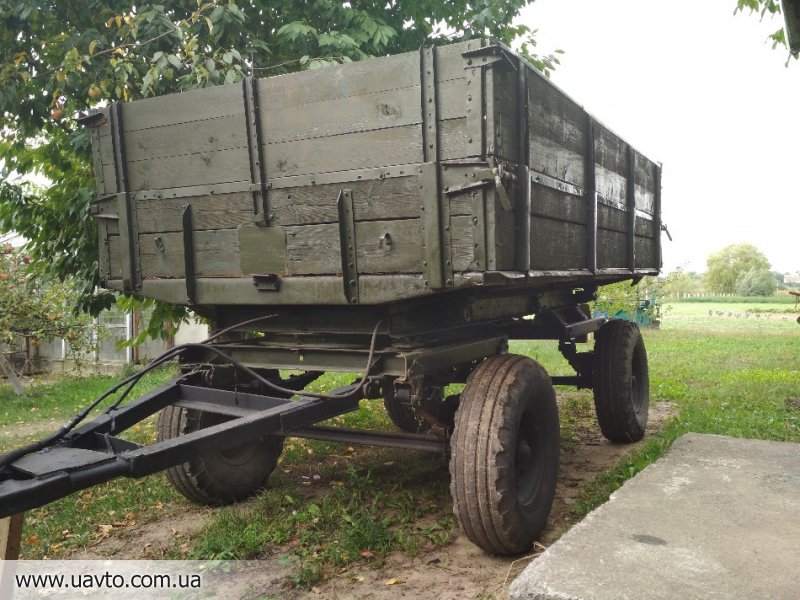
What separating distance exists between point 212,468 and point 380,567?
A: 1.29m

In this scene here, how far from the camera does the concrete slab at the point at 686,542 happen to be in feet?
7.33

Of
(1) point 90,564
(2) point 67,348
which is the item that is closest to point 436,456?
→ (1) point 90,564

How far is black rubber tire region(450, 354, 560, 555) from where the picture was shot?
3.17 metres

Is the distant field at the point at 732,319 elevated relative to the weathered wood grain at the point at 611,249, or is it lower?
lower

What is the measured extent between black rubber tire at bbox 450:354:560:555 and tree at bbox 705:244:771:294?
58668 mm

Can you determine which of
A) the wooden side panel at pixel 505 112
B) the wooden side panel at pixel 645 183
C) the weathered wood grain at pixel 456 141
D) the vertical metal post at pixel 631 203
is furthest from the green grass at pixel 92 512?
the wooden side panel at pixel 645 183

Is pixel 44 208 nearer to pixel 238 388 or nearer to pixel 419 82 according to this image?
pixel 238 388

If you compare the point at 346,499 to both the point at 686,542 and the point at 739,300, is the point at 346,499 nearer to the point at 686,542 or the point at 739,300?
the point at 686,542

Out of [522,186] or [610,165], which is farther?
[610,165]

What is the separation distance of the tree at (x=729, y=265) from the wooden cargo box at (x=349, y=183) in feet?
193

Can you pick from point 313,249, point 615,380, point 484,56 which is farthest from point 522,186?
point 615,380

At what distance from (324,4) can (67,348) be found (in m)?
10.3

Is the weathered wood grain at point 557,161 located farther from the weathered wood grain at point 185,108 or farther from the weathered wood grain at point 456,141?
the weathered wood grain at point 185,108

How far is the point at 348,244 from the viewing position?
3303 mm
